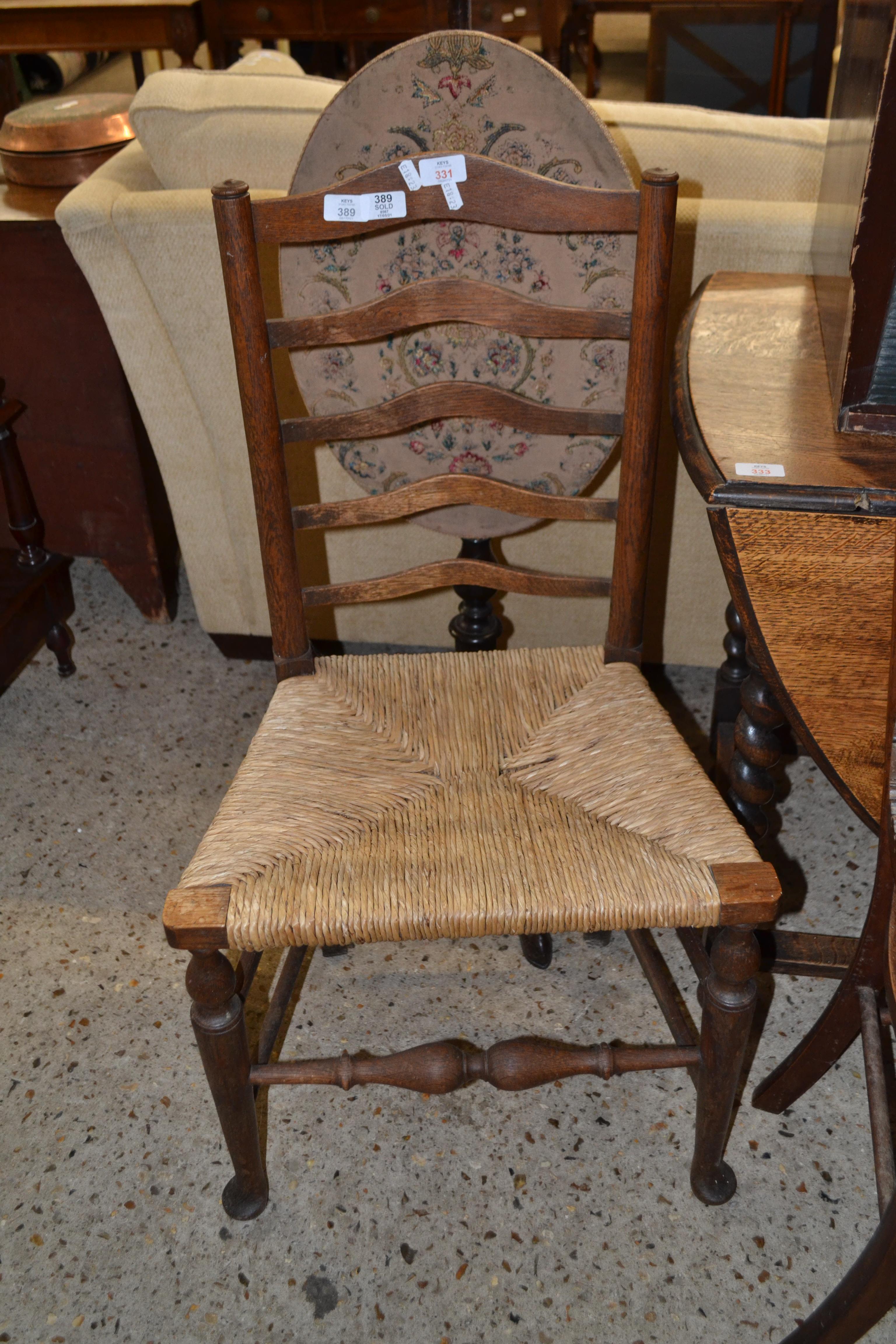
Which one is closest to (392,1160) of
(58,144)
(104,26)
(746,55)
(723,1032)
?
(723,1032)

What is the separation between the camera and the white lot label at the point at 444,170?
3.81 ft

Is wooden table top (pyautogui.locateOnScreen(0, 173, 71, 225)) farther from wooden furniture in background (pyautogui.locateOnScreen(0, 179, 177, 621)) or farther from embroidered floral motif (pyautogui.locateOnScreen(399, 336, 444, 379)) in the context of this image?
embroidered floral motif (pyautogui.locateOnScreen(399, 336, 444, 379))

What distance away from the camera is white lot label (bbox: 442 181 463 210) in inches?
46.1

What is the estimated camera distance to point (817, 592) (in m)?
1.06

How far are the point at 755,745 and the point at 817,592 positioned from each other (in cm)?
29

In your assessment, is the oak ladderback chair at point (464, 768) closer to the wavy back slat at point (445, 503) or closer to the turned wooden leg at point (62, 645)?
the wavy back slat at point (445, 503)

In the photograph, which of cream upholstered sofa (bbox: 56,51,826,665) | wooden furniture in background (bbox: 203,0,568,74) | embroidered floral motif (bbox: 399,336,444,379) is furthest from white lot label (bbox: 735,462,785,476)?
wooden furniture in background (bbox: 203,0,568,74)

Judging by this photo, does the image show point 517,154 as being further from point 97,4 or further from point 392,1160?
point 97,4

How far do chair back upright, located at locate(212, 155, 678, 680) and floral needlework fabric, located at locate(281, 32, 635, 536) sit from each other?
0.05 m

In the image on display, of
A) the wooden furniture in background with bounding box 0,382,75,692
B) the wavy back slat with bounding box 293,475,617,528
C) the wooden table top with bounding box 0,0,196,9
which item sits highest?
the wooden table top with bounding box 0,0,196,9

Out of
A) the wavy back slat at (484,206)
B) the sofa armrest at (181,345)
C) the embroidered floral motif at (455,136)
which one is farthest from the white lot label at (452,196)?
the sofa armrest at (181,345)

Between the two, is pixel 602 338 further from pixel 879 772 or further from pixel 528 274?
pixel 879 772

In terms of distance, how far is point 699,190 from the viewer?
1.66m

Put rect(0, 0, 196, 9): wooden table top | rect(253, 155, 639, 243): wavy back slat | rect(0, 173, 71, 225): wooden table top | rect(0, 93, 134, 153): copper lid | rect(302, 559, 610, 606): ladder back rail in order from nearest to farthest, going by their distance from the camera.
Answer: rect(253, 155, 639, 243): wavy back slat
rect(302, 559, 610, 606): ladder back rail
rect(0, 173, 71, 225): wooden table top
rect(0, 93, 134, 153): copper lid
rect(0, 0, 196, 9): wooden table top
